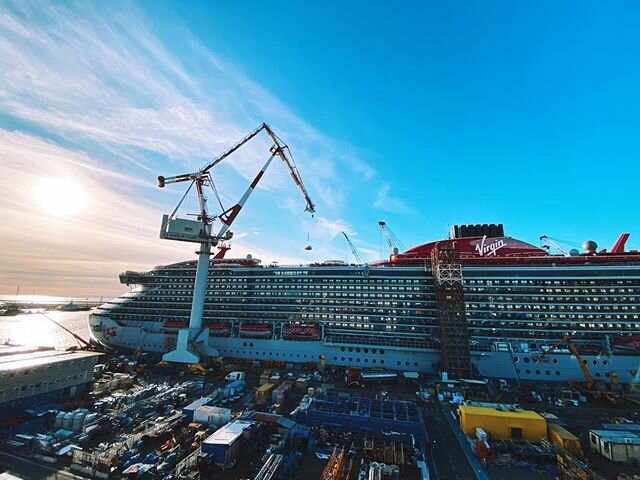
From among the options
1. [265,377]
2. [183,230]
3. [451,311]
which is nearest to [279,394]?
[265,377]

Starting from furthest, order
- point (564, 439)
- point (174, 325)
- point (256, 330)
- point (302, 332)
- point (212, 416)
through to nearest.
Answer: point (174, 325), point (256, 330), point (302, 332), point (212, 416), point (564, 439)

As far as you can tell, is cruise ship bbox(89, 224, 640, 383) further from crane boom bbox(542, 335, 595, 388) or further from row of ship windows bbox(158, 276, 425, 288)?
crane boom bbox(542, 335, 595, 388)

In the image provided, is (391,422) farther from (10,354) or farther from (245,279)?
(10,354)

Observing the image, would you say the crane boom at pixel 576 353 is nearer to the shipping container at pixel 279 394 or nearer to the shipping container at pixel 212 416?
the shipping container at pixel 279 394

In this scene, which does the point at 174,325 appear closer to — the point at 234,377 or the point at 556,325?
the point at 234,377

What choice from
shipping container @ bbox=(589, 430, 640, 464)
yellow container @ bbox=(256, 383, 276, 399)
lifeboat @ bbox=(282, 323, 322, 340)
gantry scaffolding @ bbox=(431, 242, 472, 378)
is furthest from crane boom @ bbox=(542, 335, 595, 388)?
yellow container @ bbox=(256, 383, 276, 399)
